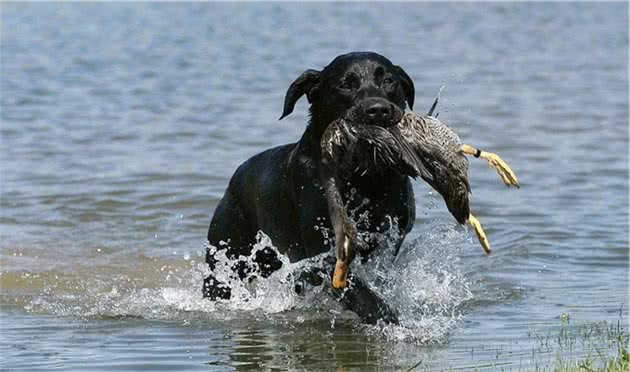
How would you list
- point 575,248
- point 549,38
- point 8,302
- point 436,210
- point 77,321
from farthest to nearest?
point 549,38
point 436,210
point 575,248
point 8,302
point 77,321

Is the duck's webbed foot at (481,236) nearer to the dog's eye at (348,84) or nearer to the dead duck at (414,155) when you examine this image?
the dead duck at (414,155)

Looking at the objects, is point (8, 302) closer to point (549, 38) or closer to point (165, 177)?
point (165, 177)

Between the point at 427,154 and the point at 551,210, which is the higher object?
the point at 427,154

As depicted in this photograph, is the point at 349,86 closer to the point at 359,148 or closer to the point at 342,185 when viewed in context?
the point at 342,185

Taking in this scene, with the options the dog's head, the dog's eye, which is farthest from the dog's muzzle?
the dog's eye

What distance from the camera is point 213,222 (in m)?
7.77

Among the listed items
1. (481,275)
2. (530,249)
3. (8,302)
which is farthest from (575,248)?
(8,302)

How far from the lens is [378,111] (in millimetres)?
6055

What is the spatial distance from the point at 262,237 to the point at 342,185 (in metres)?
1.20

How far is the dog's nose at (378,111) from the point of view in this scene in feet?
19.8

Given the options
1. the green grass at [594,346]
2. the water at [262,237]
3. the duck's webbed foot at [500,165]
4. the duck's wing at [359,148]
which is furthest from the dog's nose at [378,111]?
the green grass at [594,346]

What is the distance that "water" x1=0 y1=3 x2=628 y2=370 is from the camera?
6.58 meters

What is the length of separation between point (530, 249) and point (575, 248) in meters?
0.33

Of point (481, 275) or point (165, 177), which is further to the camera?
point (165, 177)
